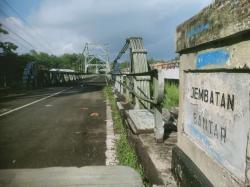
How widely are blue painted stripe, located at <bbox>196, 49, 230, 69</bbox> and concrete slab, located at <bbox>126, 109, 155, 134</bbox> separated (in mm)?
2181

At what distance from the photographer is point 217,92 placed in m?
2.30

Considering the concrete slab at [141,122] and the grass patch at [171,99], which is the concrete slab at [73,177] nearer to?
the concrete slab at [141,122]

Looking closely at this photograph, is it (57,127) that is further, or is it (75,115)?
(75,115)

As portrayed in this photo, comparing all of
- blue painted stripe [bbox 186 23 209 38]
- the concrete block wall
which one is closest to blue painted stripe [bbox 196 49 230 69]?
the concrete block wall

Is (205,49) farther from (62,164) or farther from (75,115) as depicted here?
(75,115)

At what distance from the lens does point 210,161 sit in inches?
93.2

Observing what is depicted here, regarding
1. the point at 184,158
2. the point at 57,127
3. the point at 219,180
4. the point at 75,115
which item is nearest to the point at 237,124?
the point at 219,180

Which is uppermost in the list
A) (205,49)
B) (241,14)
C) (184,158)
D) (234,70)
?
(241,14)

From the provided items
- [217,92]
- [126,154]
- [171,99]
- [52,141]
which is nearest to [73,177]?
[126,154]

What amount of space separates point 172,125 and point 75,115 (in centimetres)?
524

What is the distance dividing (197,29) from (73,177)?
7.23 ft

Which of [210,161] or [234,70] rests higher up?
[234,70]

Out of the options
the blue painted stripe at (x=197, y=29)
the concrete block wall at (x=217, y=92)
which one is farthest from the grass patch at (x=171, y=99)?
the blue painted stripe at (x=197, y=29)

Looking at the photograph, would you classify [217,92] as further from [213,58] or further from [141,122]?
[141,122]
